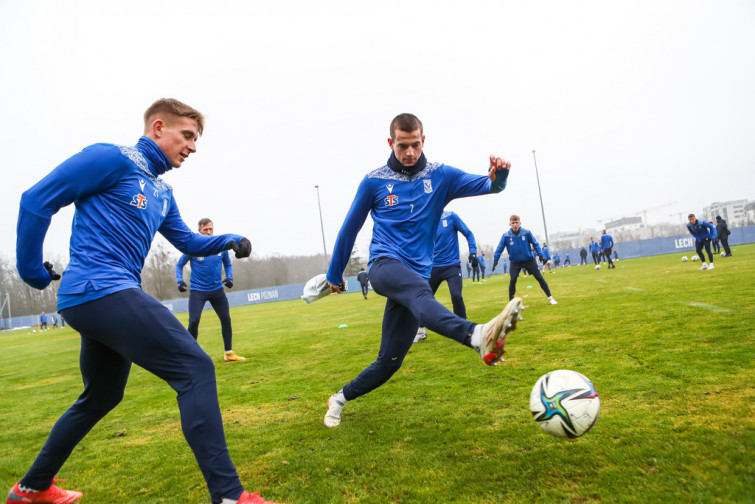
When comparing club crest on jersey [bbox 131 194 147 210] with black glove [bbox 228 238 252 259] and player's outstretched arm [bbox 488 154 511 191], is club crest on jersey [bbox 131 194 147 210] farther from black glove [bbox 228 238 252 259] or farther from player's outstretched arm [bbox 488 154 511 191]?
player's outstretched arm [bbox 488 154 511 191]

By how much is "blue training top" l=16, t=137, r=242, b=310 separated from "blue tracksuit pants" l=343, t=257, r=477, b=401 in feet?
5.10

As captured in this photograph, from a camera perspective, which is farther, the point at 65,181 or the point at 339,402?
the point at 339,402

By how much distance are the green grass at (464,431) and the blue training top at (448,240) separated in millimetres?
1875

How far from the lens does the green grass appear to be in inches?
91.0

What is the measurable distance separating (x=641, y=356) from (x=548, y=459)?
9.05 ft

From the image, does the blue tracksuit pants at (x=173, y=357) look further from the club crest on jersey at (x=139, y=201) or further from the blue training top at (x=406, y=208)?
the blue training top at (x=406, y=208)

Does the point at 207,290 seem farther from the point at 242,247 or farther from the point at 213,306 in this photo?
the point at 242,247

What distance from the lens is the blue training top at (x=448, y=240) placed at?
8.16 metres

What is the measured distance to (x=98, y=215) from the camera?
2.35 metres

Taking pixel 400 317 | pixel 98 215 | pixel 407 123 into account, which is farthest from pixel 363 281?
pixel 98 215

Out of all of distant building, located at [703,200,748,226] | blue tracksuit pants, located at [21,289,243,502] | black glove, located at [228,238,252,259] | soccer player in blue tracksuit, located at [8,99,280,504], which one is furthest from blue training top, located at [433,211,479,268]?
distant building, located at [703,200,748,226]

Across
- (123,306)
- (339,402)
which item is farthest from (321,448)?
(123,306)

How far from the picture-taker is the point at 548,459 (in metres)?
2.57

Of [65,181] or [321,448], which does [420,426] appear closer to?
[321,448]
